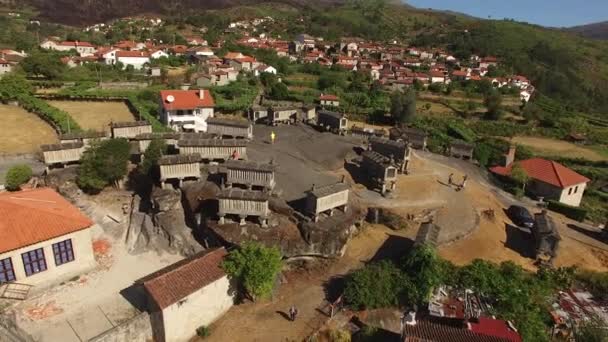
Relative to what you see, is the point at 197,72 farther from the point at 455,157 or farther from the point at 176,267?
the point at 176,267

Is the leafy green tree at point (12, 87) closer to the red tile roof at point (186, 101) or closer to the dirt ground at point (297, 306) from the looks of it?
the red tile roof at point (186, 101)

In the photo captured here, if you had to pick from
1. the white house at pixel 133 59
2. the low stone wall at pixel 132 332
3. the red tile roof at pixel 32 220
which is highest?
the white house at pixel 133 59

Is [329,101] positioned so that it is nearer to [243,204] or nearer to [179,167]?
[179,167]

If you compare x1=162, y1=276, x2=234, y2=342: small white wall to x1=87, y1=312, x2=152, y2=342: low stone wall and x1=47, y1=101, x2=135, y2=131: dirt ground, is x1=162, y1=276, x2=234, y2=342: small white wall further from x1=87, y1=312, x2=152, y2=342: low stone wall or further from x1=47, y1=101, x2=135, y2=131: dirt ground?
x1=47, y1=101, x2=135, y2=131: dirt ground

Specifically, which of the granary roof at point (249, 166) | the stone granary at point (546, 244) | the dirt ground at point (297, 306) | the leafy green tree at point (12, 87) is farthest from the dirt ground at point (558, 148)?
the leafy green tree at point (12, 87)

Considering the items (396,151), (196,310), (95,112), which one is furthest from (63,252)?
(95,112)

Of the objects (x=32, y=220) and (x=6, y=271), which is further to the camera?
(x=32, y=220)
